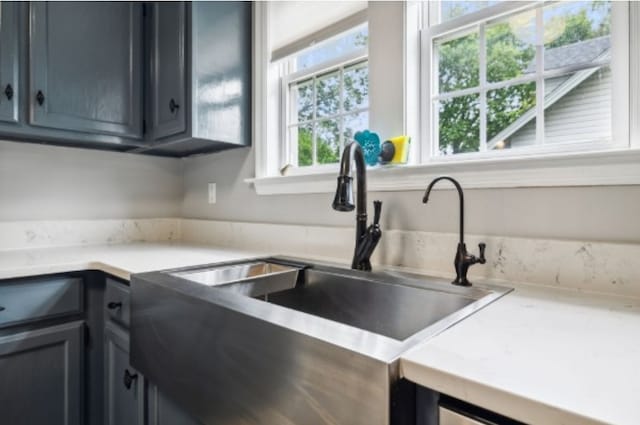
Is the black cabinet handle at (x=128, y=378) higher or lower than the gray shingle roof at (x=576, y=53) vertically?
lower

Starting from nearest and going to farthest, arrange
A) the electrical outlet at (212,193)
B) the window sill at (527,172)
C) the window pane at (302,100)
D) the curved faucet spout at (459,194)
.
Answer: the window sill at (527,172) → the curved faucet spout at (459,194) → the window pane at (302,100) → the electrical outlet at (212,193)

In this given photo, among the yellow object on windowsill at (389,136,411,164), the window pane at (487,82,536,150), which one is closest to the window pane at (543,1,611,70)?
the window pane at (487,82,536,150)

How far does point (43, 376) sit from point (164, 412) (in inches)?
24.9

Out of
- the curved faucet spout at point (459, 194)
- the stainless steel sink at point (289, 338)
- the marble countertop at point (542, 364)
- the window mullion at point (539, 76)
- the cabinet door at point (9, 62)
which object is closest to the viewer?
the marble countertop at point (542, 364)

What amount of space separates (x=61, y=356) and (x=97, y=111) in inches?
42.7

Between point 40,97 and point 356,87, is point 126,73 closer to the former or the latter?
point 40,97

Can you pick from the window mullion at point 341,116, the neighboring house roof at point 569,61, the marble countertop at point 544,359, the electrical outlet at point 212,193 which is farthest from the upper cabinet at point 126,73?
the marble countertop at point 544,359

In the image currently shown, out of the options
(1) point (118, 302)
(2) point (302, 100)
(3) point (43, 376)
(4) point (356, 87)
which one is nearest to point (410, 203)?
(4) point (356, 87)

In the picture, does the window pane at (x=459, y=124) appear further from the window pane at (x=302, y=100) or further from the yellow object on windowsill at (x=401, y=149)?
the window pane at (x=302, y=100)

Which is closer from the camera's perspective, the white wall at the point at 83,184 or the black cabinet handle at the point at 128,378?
the black cabinet handle at the point at 128,378

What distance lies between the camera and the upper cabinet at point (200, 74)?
1670 millimetres

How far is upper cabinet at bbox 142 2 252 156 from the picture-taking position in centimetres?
167

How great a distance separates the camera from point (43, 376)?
131cm

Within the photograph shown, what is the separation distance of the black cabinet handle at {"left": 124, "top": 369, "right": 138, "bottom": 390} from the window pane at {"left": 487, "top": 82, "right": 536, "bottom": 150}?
1341mm
